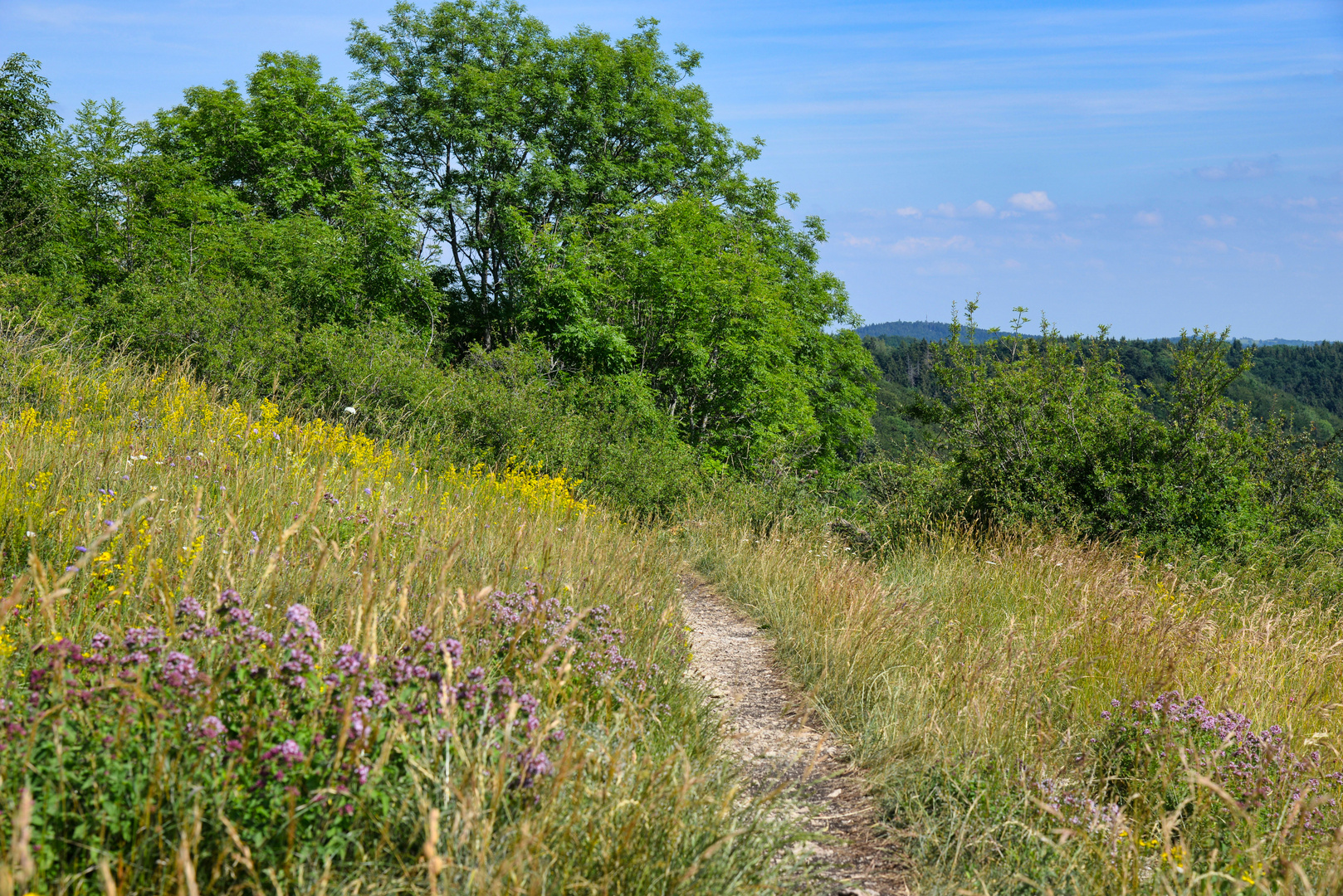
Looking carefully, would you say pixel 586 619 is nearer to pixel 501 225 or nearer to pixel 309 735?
pixel 309 735

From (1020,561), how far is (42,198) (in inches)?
921

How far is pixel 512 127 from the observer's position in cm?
2673

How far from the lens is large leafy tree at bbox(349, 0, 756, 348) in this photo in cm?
2622

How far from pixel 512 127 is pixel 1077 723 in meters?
26.7

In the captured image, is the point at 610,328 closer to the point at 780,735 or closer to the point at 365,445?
the point at 365,445

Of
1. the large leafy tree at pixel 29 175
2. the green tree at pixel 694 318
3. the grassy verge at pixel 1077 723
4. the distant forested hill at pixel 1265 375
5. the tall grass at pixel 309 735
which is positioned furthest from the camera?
the distant forested hill at pixel 1265 375

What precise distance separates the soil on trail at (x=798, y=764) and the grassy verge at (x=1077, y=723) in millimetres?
132

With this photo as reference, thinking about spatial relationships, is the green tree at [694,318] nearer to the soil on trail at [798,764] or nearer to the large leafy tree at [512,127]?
the large leafy tree at [512,127]

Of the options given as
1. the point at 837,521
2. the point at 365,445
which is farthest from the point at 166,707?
the point at 837,521

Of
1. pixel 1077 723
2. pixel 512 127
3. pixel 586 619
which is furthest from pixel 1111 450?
pixel 512 127

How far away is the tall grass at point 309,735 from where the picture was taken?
168 centimetres

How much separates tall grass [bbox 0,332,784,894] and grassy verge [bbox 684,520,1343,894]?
91cm

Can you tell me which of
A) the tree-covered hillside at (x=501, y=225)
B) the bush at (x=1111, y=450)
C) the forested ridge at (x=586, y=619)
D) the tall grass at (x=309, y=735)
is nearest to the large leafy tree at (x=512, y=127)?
the tree-covered hillside at (x=501, y=225)

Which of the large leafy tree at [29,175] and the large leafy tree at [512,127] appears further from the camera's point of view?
the large leafy tree at [512,127]
